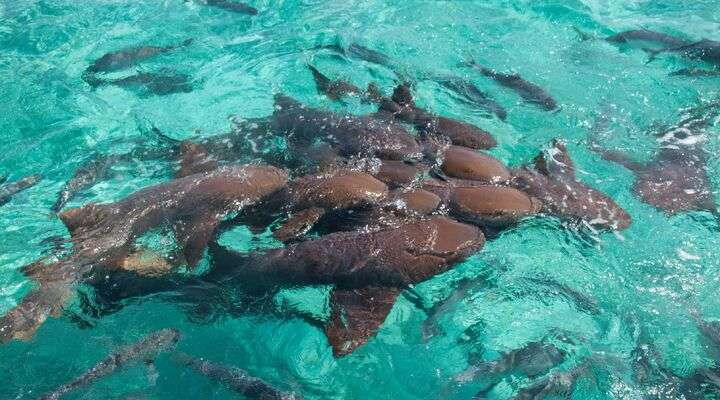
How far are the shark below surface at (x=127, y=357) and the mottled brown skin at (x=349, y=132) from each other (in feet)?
9.03

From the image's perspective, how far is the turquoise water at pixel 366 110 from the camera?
475 cm

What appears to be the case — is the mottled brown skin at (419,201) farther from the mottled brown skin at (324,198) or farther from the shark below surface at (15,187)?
the shark below surface at (15,187)

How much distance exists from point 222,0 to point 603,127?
7.33 metres

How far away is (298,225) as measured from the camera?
5.16 meters

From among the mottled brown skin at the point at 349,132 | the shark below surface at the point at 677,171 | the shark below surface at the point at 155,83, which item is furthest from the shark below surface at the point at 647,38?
the shark below surface at the point at 155,83

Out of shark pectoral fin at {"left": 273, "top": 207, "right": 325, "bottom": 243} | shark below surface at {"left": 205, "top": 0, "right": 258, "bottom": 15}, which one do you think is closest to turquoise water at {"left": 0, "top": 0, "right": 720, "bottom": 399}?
shark below surface at {"left": 205, "top": 0, "right": 258, "bottom": 15}

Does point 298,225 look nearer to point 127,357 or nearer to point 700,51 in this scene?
point 127,357

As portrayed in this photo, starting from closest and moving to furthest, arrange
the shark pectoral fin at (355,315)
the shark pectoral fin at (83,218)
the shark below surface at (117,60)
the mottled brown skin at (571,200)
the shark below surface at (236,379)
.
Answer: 1. the shark below surface at (236,379)
2. the shark pectoral fin at (355,315)
3. the shark pectoral fin at (83,218)
4. the mottled brown skin at (571,200)
5. the shark below surface at (117,60)

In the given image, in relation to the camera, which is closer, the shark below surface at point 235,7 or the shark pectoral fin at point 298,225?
the shark pectoral fin at point 298,225

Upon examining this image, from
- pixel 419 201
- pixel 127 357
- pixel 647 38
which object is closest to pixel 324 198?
pixel 419 201

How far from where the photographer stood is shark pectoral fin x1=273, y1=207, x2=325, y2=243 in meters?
5.14

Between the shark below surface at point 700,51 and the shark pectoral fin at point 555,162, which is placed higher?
the shark below surface at point 700,51

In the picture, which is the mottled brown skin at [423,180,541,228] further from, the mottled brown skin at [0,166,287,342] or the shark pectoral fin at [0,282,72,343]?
the shark pectoral fin at [0,282,72,343]

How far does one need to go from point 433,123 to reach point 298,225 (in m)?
2.54
